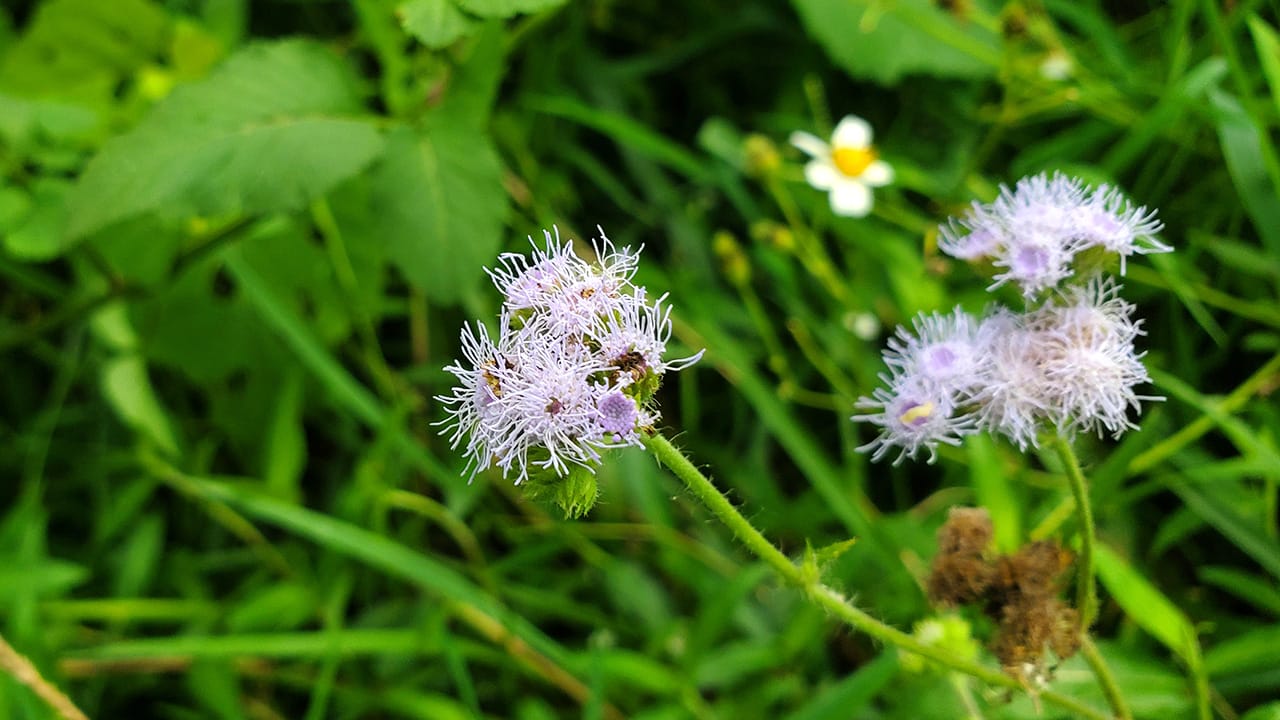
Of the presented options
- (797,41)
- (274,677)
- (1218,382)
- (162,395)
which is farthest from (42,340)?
(1218,382)

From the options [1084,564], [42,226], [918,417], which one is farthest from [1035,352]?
[42,226]

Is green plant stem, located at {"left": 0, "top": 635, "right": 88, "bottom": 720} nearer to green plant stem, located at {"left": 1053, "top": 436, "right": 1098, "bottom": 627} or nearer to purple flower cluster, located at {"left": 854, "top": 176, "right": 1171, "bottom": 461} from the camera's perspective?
purple flower cluster, located at {"left": 854, "top": 176, "right": 1171, "bottom": 461}

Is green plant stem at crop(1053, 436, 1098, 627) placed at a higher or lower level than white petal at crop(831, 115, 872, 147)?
lower

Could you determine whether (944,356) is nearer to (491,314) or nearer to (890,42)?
(491,314)

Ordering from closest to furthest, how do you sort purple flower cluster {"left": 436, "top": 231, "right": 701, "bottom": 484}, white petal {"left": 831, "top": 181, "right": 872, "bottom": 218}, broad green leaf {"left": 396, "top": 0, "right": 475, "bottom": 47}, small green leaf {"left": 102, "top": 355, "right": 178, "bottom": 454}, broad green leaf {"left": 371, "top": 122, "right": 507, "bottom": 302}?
purple flower cluster {"left": 436, "top": 231, "right": 701, "bottom": 484} < broad green leaf {"left": 396, "top": 0, "right": 475, "bottom": 47} < broad green leaf {"left": 371, "top": 122, "right": 507, "bottom": 302} < small green leaf {"left": 102, "top": 355, "right": 178, "bottom": 454} < white petal {"left": 831, "top": 181, "right": 872, "bottom": 218}

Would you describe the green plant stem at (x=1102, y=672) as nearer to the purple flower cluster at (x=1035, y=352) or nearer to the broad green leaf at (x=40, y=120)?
the purple flower cluster at (x=1035, y=352)

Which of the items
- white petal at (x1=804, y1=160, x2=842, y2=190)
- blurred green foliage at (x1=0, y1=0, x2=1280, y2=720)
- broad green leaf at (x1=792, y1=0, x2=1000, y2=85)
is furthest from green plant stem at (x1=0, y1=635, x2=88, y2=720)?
broad green leaf at (x1=792, y1=0, x2=1000, y2=85)

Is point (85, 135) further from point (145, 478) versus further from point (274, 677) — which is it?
point (274, 677)
